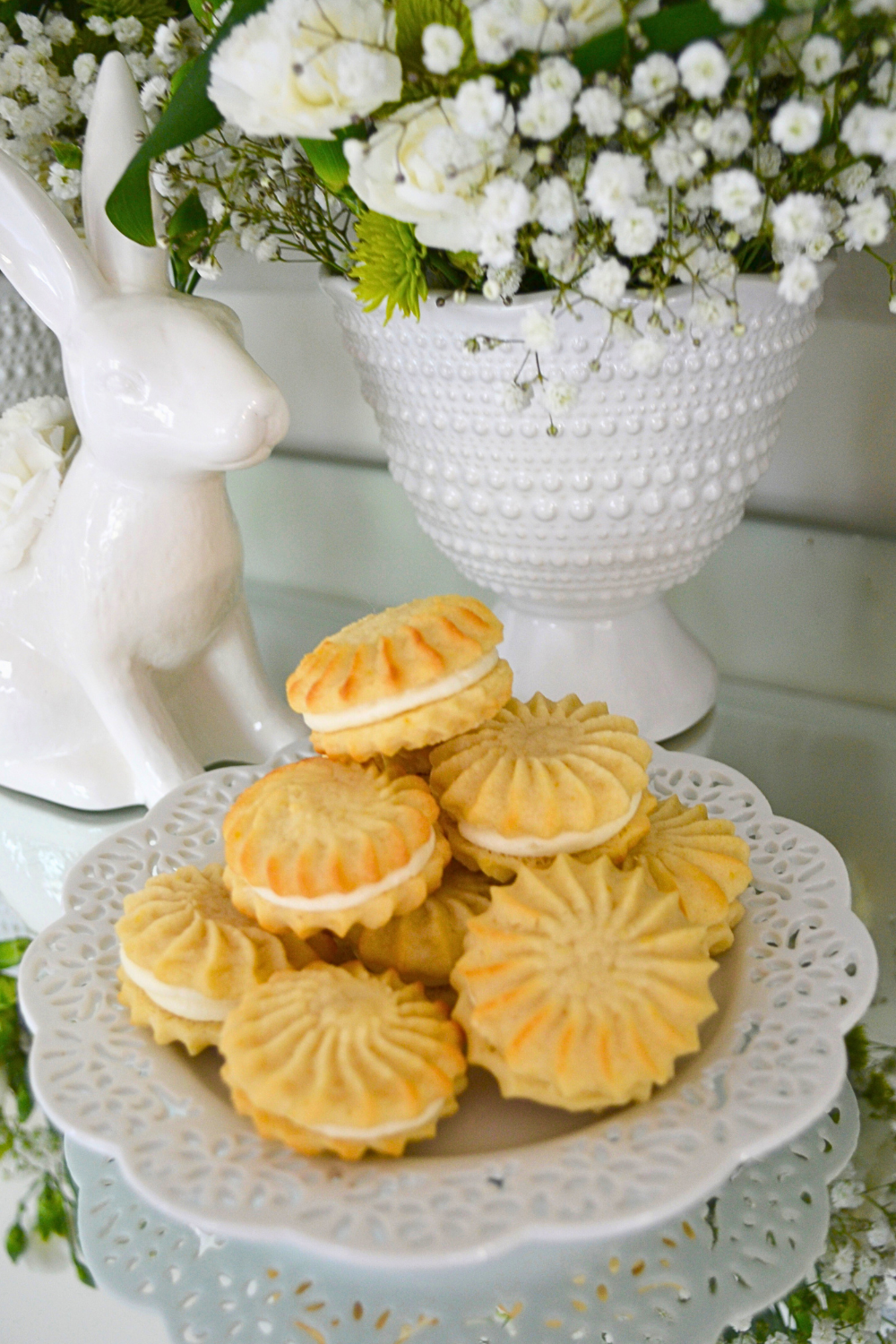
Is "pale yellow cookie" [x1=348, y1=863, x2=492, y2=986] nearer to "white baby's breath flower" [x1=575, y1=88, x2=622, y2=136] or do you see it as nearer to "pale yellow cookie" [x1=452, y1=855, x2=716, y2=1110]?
"pale yellow cookie" [x1=452, y1=855, x2=716, y2=1110]

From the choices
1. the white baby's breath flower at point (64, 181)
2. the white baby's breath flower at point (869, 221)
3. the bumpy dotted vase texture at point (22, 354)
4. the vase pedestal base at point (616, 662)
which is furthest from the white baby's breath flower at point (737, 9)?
the bumpy dotted vase texture at point (22, 354)

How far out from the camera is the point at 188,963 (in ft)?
1.54

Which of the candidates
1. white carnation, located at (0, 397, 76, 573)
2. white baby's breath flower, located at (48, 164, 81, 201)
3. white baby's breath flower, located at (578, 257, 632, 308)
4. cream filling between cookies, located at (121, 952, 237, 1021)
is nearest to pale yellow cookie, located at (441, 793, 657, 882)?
cream filling between cookies, located at (121, 952, 237, 1021)

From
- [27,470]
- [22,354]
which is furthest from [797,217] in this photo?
[22,354]

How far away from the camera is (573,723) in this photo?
1.84 ft

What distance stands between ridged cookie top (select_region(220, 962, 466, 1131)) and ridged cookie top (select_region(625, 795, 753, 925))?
119 mm

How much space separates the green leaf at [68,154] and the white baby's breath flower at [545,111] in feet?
1.37

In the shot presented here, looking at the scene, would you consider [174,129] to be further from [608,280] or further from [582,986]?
[582,986]

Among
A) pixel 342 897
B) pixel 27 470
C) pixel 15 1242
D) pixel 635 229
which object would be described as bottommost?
pixel 15 1242

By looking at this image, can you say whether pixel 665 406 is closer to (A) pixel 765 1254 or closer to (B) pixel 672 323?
(B) pixel 672 323

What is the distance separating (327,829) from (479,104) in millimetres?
292

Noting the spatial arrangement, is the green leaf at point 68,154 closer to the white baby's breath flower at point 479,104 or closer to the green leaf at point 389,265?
the green leaf at point 389,265

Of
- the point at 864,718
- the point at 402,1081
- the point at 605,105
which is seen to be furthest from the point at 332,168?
the point at 864,718

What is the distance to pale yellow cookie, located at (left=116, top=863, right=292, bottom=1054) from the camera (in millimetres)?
466
